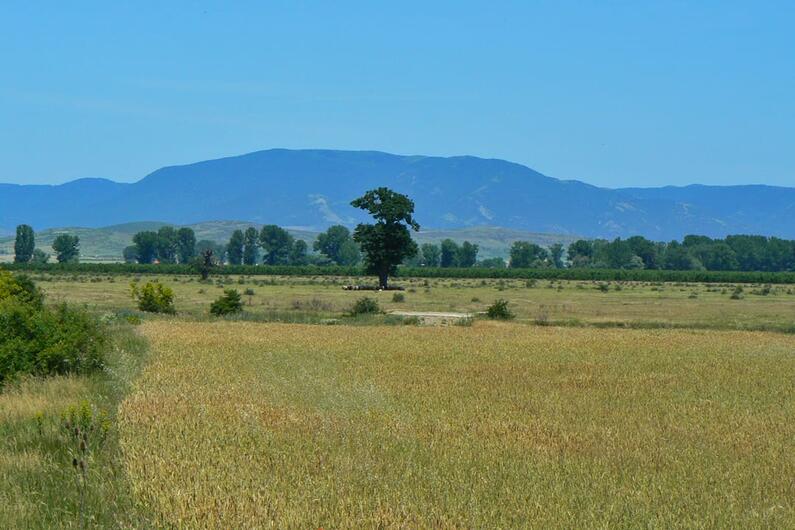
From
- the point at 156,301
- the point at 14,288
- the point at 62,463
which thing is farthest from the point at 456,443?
the point at 156,301

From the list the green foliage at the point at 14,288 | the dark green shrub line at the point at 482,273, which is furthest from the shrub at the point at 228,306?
the dark green shrub line at the point at 482,273

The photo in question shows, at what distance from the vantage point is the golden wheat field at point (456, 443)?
973cm

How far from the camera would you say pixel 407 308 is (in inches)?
2643

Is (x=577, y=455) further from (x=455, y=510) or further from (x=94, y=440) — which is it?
(x=94, y=440)

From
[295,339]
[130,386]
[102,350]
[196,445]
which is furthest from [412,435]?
[295,339]

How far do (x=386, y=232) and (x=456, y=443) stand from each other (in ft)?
265

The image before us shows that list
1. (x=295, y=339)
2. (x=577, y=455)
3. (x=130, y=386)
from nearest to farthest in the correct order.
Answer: (x=577, y=455), (x=130, y=386), (x=295, y=339)

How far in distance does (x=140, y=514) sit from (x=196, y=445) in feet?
8.01

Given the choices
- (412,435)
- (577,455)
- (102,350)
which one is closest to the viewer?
(577,455)

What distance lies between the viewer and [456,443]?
1317cm

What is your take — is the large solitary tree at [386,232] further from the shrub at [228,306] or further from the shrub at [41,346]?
the shrub at [41,346]

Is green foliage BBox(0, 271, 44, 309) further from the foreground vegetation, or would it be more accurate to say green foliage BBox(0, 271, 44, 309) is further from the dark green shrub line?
the dark green shrub line

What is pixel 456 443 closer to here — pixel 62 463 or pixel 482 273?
pixel 62 463

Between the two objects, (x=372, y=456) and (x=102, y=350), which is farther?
(x=102, y=350)
